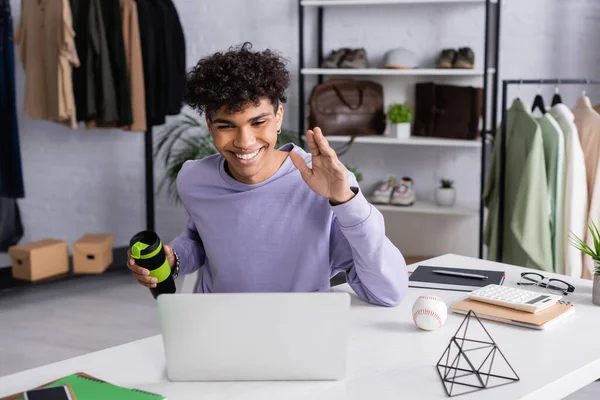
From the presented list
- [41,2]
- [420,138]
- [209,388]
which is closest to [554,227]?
[420,138]

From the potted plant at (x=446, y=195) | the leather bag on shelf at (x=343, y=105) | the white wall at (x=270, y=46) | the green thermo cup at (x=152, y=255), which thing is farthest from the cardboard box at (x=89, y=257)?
the green thermo cup at (x=152, y=255)

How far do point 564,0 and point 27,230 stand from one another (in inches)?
138

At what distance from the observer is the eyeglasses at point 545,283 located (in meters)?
1.89

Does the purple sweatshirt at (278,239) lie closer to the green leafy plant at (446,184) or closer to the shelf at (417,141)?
the shelf at (417,141)

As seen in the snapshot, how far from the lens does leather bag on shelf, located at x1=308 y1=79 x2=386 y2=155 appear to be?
4219 mm

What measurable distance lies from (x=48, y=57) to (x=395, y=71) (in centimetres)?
184

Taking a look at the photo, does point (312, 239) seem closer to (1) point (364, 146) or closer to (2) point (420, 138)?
(2) point (420, 138)

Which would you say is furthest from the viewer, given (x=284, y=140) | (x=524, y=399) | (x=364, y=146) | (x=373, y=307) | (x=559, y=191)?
(x=364, y=146)

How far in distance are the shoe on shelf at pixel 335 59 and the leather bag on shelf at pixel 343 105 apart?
9 cm

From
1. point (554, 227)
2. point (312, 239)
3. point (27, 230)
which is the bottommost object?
point (27, 230)

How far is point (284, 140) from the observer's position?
164 inches

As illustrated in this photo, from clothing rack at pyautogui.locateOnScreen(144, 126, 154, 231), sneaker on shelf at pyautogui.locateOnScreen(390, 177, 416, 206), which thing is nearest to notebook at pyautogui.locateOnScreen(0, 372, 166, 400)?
sneaker on shelf at pyautogui.locateOnScreen(390, 177, 416, 206)

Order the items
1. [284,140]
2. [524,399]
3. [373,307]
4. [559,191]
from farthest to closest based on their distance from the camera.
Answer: [284,140] < [559,191] < [373,307] < [524,399]

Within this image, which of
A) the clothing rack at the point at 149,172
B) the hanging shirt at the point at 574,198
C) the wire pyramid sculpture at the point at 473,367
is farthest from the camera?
the clothing rack at the point at 149,172
